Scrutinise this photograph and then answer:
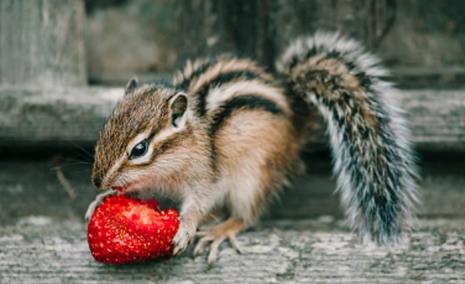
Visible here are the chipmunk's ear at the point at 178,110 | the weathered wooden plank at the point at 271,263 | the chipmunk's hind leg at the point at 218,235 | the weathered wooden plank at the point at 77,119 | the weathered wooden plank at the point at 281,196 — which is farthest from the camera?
the weathered wooden plank at the point at 281,196

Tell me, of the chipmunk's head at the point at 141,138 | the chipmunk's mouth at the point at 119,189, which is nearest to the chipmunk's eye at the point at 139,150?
the chipmunk's head at the point at 141,138

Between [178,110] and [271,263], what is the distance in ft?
1.88

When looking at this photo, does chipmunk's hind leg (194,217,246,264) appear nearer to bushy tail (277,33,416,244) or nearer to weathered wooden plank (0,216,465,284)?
weathered wooden plank (0,216,465,284)

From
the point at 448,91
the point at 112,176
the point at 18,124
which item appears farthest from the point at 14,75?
the point at 448,91

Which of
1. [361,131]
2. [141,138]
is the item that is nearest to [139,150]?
[141,138]

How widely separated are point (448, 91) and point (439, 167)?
0.28 m

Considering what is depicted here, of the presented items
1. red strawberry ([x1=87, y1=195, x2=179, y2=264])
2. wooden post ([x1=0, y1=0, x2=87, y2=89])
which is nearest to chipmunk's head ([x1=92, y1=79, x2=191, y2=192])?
red strawberry ([x1=87, y1=195, x2=179, y2=264])

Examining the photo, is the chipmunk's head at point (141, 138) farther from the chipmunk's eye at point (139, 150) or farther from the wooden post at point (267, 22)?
the wooden post at point (267, 22)

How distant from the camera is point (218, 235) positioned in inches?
80.3

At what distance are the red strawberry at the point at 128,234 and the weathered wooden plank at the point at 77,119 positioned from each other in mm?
614

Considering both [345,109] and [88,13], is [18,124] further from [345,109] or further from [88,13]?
[345,109]

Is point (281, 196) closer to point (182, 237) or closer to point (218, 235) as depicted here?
point (218, 235)

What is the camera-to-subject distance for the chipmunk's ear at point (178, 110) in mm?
2031

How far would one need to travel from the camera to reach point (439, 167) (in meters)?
2.41
